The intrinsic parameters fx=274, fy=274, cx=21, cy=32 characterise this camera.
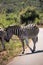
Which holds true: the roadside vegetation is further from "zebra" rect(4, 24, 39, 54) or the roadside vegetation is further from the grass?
"zebra" rect(4, 24, 39, 54)

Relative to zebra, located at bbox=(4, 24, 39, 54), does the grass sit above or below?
below

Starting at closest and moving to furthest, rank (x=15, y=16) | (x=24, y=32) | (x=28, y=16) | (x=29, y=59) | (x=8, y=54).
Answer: (x=29, y=59) → (x=8, y=54) → (x=24, y=32) → (x=15, y=16) → (x=28, y=16)

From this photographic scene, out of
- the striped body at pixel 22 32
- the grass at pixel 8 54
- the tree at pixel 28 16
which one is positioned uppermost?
the striped body at pixel 22 32

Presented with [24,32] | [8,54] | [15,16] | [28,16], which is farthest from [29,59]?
[28,16]

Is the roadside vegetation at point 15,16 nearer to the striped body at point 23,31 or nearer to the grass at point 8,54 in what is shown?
the grass at point 8,54

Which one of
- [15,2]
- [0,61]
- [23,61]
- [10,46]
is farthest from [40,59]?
[15,2]

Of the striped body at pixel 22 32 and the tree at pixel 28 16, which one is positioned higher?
the striped body at pixel 22 32

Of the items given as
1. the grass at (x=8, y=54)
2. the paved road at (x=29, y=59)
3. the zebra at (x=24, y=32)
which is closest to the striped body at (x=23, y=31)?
the zebra at (x=24, y=32)

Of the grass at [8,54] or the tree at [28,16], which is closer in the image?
the grass at [8,54]

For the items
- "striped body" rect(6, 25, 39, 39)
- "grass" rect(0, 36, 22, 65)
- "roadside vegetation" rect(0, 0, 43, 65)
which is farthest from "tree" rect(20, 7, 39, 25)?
"striped body" rect(6, 25, 39, 39)

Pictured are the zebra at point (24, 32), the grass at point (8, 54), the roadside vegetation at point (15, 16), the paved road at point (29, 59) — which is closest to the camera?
the paved road at point (29, 59)

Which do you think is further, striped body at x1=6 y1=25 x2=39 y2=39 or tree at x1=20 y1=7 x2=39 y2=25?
tree at x1=20 y1=7 x2=39 y2=25

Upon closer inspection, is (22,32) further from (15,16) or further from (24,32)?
(15,16)

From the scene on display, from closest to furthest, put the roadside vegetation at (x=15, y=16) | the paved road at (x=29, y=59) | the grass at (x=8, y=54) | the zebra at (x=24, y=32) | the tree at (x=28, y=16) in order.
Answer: the paved road at (x=29, y=59) → the grass at (x=8, y=54) → the roadside vegetation at (x=15, y=16) → the zebra at (x=24, y=32) → the tree at (x=28, y=16)
